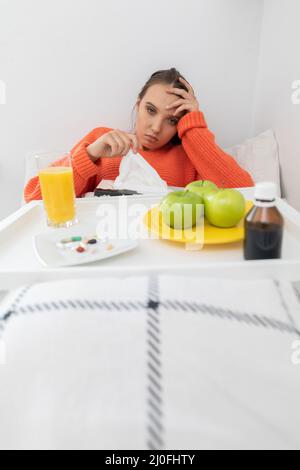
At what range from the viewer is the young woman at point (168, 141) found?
1.29 meters

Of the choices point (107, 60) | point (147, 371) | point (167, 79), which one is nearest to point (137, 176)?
point (167, 79)

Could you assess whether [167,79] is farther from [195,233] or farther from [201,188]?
[195,233]

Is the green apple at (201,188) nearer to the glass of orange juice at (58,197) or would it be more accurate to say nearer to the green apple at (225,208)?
the green apple at (225,208)

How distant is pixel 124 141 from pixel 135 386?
88 centimetres

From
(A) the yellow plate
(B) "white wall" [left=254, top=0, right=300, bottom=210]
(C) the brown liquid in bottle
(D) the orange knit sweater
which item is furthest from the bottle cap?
(B) "white wall" [left=254, top=0, right=300, bottom=210]

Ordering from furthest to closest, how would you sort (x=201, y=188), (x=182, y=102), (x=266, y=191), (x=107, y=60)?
(x=107, y=60) < (x=182, y=102) < (x=201, y=188) < (x=266, y=191)

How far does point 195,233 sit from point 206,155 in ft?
2.20

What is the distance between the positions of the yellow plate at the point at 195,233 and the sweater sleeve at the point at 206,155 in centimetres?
55

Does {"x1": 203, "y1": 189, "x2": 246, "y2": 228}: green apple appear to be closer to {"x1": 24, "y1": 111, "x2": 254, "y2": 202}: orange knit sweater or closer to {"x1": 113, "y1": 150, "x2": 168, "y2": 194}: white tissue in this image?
{"x1": 113, "y1": 150, "x2": 168, "y2": 194}: white tissue

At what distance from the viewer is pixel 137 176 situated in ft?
4.20

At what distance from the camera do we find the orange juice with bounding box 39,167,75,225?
896 mm

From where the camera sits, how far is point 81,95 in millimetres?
1639

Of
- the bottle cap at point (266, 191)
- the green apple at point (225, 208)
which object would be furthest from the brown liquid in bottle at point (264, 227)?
→ the green apple at point (225, 208)

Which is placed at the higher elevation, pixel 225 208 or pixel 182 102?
pixel 182 102
